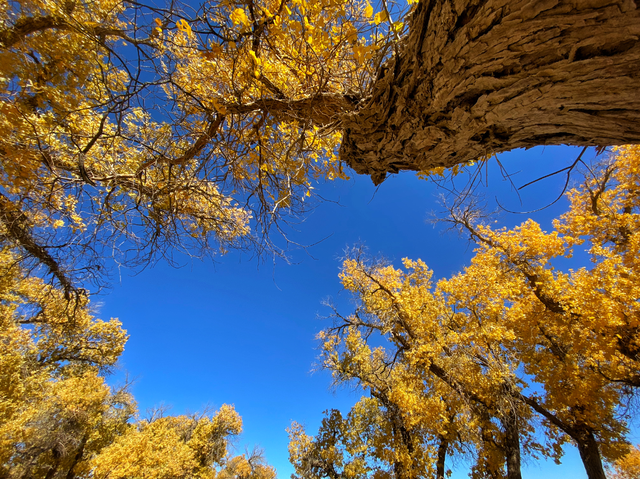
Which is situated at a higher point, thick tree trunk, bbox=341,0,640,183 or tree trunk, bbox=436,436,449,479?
thick tree trunk, bbox=341,0,640,183

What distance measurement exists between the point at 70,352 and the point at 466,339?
1824 centimetres

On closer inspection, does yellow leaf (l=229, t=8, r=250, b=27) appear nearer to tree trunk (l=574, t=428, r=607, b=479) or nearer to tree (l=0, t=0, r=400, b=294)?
tree (l=0, t=0, r=400, b=294)

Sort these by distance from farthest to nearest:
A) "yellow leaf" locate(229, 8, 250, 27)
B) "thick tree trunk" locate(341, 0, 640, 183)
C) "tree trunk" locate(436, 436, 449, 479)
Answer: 1. "tree trunk" locate(436, 436, 449, 479)
2. "yellow leaf" locate(229, 8, 250, 27)
3. "thick tree trunk" locate(341, 0, 640, 183)

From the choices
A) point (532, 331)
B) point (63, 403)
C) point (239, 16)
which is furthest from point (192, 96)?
point (63, 403)

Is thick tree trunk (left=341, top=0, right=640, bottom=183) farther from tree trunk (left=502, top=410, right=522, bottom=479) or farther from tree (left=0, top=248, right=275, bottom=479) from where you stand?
tree (left=0, top=248, right=275, bottom=479)

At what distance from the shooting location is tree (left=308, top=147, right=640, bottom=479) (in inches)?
226

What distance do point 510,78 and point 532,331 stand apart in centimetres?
979

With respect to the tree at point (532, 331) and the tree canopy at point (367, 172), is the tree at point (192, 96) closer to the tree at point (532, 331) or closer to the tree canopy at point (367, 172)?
→ the tree canopy at point (367, 172)

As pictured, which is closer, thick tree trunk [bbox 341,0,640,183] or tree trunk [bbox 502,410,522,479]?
thick tree trunk [bbox 341,0,640,183]

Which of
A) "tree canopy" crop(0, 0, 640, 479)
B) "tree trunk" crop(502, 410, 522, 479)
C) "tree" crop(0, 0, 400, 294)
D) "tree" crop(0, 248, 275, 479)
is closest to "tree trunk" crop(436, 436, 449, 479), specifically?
"tree canopy" crop(0, 0, 640, 479)

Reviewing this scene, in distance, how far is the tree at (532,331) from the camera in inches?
226

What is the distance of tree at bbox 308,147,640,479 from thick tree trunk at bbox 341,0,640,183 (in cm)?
561

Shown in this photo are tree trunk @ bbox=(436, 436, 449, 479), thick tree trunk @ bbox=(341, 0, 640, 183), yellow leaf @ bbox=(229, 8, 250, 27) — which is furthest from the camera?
tree trunk @ bbox=(436, 436, 449, 479)

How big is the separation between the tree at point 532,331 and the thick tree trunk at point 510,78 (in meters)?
5.61
